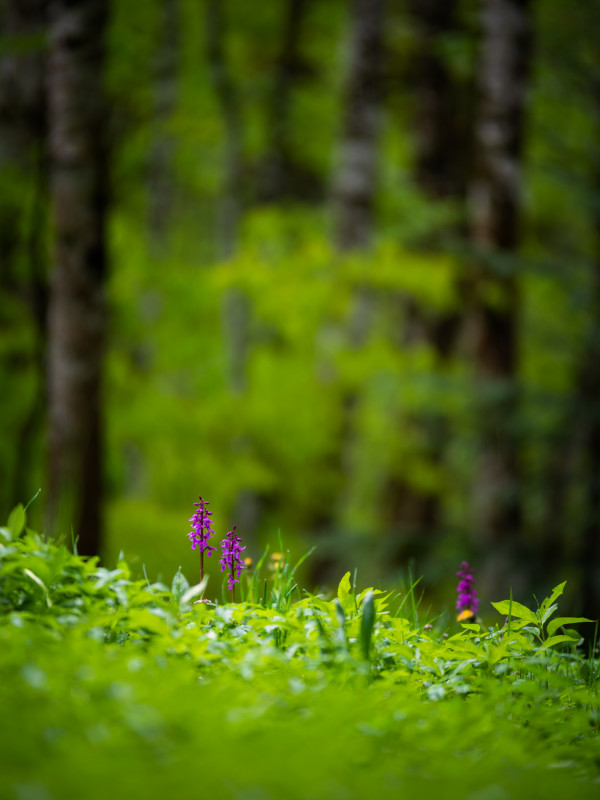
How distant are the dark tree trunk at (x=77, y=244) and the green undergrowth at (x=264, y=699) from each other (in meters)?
3.37

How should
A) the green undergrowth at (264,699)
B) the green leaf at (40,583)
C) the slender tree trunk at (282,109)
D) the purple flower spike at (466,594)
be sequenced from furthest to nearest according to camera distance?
the slender tree trunk at (282,109), the purple flower spike at (466,594), the green leaf at (40,583), the green undergrowth at (264,699)

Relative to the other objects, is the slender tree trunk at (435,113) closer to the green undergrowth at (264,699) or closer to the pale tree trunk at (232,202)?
the pale tree trunk at (232,202)

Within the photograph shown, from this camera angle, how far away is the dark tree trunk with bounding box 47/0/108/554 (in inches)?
222

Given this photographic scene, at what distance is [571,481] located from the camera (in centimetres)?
671

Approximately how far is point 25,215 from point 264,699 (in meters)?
6.35

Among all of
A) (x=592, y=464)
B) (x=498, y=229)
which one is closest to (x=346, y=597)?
(x=592, y=464)

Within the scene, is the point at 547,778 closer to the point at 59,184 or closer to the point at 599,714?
the point at 599,714

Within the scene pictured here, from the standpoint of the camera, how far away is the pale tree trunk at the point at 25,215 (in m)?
6.86

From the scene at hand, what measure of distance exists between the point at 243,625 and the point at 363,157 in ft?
24.0

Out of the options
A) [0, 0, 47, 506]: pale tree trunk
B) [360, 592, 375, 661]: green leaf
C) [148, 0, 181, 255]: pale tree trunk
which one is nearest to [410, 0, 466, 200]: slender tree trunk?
[148, 0, 181, 255]: pale tree trunk

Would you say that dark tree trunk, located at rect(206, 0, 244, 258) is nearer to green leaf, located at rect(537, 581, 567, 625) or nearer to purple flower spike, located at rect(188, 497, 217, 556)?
purple flower spike, located at rect(188, 497, 217, 556)

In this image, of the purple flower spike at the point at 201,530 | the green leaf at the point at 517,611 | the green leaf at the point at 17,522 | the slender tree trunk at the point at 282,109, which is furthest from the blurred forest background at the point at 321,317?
the green leaf at the point at 17,522

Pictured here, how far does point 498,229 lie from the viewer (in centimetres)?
777

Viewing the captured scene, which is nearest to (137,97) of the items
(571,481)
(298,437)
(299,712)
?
(298,437)
